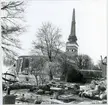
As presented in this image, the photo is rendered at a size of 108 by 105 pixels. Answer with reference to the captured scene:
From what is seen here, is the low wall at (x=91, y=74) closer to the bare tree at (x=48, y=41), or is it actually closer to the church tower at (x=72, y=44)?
the church tower at (x=72, y=44)

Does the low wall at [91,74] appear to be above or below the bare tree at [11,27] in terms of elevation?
below

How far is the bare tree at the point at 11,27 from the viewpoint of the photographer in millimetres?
2053

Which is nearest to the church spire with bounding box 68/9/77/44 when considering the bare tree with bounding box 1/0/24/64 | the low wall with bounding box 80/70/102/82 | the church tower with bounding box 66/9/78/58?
the church tower with bounding box 66/9/78/58

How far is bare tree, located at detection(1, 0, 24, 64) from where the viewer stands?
80.8 inches

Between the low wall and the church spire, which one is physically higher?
the church spire

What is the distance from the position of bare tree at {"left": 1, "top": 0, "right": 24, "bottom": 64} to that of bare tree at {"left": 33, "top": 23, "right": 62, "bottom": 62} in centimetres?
16

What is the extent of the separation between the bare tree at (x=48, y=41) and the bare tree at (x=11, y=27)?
0.53 ft

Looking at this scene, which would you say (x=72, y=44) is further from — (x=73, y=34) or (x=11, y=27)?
(x=11, y=27)

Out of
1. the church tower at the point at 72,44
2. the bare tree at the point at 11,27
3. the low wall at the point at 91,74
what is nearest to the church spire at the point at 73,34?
the church tower at the point at 72,44

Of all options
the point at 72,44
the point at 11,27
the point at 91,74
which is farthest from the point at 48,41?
the point at 91,74

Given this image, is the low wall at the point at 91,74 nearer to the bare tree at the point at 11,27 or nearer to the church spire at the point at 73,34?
the church spire at the point at 73,34

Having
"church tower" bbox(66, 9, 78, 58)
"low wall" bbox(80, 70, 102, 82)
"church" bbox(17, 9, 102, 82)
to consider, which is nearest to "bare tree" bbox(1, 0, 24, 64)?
"church" bbox(17, 9, 102, 82)

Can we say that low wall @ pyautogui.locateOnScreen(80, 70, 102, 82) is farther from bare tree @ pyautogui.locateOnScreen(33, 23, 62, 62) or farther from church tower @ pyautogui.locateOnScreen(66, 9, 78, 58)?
bare tree @ pyautogui.locateOnScreen(33, 23, 62, 62)

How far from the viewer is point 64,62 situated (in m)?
2.11
